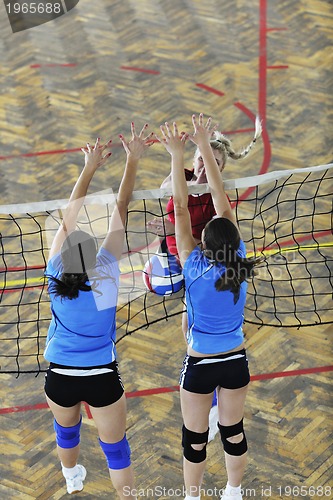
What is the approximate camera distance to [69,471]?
5199 millimetres

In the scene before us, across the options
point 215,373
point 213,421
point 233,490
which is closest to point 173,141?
point 215,373

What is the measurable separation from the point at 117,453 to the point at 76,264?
3.95 ft

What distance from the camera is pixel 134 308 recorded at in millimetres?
6805

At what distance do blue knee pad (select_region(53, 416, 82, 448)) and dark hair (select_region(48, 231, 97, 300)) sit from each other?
0.92 m

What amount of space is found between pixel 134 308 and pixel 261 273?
1144 mm

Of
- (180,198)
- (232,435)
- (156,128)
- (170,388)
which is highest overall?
(180,198)

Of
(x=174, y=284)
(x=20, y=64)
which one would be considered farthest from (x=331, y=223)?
(x=20, y=64)

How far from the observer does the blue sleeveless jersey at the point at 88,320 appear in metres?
4.39

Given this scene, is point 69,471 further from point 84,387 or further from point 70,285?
point 70,285

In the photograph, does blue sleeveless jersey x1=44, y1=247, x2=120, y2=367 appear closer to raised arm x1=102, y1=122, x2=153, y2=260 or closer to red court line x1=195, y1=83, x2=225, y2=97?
raised arm x1=102, y1=122, x2=153, y2=260

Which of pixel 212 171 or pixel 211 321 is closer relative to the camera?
pixel 211 321

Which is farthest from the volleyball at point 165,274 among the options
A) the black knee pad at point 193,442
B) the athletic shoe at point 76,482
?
the athletic shoe at point 76,482

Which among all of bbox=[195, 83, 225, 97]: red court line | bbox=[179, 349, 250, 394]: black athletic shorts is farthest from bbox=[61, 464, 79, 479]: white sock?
bbox=[195, 83, 225, 97]: red court line

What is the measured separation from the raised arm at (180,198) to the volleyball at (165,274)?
0.84 m
